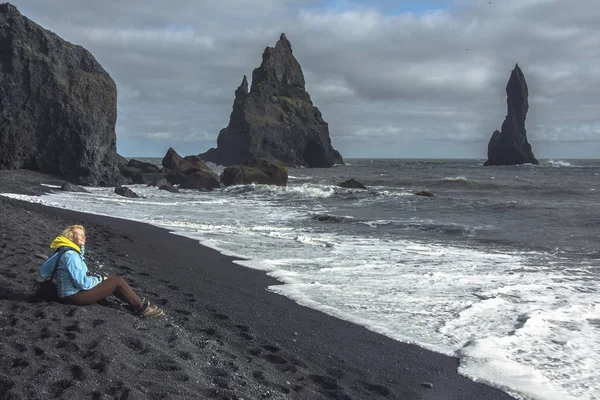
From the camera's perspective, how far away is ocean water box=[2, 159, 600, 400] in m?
6.00

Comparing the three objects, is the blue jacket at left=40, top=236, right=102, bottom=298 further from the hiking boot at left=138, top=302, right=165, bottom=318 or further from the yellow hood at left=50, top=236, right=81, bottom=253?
the hiking boot at left=138, top=302, right=165, bottom=318

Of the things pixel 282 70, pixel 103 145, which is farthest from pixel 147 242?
pixel 282 70

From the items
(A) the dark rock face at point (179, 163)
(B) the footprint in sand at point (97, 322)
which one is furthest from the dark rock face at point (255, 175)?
(B) the footprint in sand at point (97, 322)

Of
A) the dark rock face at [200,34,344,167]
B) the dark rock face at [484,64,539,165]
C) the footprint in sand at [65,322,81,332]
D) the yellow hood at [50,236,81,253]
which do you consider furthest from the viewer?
the dark rock face at [484,64,539,165]

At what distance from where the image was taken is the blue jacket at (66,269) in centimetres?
585

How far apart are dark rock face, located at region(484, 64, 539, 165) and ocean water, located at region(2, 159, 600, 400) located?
292ft

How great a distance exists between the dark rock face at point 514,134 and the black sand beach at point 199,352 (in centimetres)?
10917

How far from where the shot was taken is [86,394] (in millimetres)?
4020

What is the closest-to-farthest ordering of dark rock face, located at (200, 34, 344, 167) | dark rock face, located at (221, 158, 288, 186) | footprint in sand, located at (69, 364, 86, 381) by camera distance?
footprint in sand, located at (69, 364, 86, 381) < dark rock face, located at (221, 158, 288, 186) < dark rock face, located at (200, 34, 344, 167)

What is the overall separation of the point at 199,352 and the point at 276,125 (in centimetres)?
9482

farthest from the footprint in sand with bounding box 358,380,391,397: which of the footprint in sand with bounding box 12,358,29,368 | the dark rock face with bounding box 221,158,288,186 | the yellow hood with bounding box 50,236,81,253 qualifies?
the dark rock face with bounding box 221,158,288,186

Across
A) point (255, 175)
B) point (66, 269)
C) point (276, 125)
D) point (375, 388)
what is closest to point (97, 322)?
point (66, 269)

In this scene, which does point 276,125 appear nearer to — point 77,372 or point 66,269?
point 66,269

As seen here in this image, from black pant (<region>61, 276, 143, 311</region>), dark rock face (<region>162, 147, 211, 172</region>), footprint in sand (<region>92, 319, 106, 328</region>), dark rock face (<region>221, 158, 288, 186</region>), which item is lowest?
footprint in sand (<region>92, 319, 106, 328</region>)
